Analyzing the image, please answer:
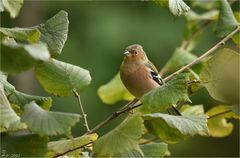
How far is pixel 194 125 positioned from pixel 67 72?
1.31 ft

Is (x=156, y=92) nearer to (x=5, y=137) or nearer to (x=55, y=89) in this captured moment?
(x=55, y=89)

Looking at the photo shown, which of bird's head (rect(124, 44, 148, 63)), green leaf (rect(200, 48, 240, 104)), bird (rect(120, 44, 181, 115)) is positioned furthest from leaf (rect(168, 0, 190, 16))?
bird's head (rect(124, 44, 148, 63))

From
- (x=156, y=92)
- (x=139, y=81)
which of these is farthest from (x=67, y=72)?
(x=139, y=81)

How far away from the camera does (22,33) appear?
64.8 inches

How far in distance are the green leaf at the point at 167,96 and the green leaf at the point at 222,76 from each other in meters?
0.12

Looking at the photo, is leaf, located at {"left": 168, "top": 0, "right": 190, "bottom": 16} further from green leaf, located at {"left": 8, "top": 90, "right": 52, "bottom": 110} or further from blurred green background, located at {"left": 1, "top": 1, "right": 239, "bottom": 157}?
blurred green background, located at {"left": 1, "top": 1, "right": 239, "bottom": 157}

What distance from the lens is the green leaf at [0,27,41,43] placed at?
160 cm

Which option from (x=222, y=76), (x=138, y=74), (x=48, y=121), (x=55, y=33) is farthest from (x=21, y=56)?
(x=138, y=74)

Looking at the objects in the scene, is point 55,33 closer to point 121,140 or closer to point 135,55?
point 121,140

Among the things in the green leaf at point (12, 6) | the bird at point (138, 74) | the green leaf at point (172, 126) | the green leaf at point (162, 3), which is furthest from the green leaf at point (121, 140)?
the bird at point (138, 74)

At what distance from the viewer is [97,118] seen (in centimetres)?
1058

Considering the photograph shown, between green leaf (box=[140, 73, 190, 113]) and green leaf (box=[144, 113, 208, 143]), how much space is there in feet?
0.16

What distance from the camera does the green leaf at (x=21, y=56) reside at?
A: 123cm

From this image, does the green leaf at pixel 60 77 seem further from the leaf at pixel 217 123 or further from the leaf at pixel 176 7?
the leaf at pixel 217 123
